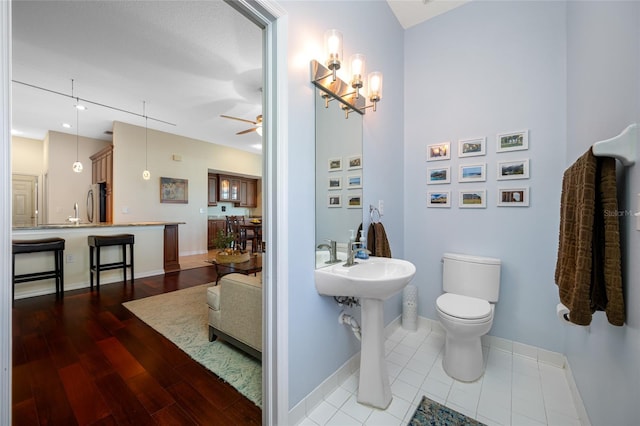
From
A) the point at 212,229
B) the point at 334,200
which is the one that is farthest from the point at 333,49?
Answer: the point at 212,229

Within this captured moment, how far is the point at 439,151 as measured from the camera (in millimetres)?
2395

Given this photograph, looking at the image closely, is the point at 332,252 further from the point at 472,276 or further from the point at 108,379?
the point at 108,379

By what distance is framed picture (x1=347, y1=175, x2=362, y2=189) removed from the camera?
1909 mm

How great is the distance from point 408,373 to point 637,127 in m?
1.79

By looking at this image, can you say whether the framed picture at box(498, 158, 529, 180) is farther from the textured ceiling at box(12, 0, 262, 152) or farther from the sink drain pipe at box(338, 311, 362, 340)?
the textured ceiling at box(12, 0, 262, 152)

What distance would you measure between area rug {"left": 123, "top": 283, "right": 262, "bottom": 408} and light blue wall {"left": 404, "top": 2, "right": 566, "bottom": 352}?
5.53 feet

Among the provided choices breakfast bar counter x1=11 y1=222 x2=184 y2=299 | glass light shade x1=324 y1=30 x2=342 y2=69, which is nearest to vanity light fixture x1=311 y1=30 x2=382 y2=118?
glass light shade x1=324 y1=30 x2=342 y2=69

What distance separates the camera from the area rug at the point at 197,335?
1767 millimetres

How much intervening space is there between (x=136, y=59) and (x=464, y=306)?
404 centimetres

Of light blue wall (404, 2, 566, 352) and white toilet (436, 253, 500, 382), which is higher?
light blue wall (404, 2, 566, 352)

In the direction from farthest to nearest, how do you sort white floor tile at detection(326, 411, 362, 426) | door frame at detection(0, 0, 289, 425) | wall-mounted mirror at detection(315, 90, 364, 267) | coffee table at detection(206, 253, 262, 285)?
coffee table at detection(206, 253, 262, 285)
wall-mounted mirror at detection(315, 90, 364, 267)
white floor tile at detection(326, 411, 362, 426)
door frame at detection(0, 0, 289, 425)

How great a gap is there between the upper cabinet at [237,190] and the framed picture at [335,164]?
A: 248 inches

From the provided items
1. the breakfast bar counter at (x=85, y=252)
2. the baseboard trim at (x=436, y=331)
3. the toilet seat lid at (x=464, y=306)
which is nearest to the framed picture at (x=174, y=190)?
the breakfast bar counter at (x=85, y=252)

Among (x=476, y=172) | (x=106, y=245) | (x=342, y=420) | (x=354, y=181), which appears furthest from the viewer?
(x=106, y=245)
